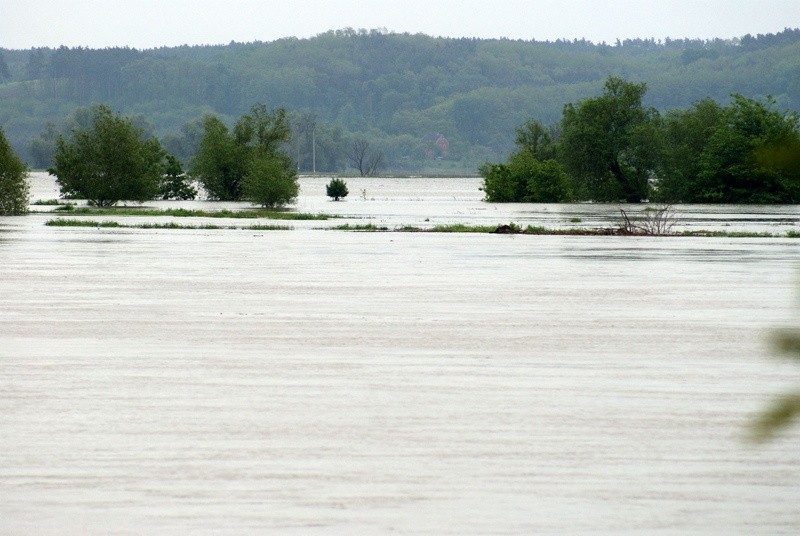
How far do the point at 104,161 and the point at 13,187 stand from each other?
13162mm

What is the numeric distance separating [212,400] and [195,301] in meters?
7.97

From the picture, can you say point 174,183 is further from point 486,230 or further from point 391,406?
point 391,406

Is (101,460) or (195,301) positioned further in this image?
(195,301)

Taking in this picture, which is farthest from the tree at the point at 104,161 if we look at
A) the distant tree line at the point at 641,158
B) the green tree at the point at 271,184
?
the distant tree line at the point at 641,158

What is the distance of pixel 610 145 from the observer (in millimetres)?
83312

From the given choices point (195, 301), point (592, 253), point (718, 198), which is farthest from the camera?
point (718, 198)

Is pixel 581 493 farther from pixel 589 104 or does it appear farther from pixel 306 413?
pixel 589 104

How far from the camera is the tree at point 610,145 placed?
3275 inches

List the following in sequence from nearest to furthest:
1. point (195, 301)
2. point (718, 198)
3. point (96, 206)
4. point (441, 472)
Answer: point (441, 472) < point (195, 301) < point (96, 206) < point (718, 198)

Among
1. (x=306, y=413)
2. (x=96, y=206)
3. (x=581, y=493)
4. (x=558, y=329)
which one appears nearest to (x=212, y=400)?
(x=306, y=413)

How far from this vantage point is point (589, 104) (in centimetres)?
8462

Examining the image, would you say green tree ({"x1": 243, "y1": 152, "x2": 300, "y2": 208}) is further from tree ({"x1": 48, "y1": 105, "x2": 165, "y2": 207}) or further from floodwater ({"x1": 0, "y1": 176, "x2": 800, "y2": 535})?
floodwater ({"x1": 0, "y1": 176, "x2": 800, "y2": 535})

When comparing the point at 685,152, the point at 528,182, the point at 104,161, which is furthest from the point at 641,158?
the point at 104,161

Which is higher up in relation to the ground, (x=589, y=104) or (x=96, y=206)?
(x=589, y=104)
